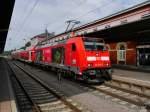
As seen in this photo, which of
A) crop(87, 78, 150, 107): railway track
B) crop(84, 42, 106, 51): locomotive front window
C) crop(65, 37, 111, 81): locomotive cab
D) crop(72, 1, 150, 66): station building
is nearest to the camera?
crop(87, 78, 150, 107): railway track

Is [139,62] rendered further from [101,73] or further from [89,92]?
[89,92]

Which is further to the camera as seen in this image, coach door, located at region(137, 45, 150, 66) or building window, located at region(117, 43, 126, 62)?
building window, located at region(117, 43, 126, 62)

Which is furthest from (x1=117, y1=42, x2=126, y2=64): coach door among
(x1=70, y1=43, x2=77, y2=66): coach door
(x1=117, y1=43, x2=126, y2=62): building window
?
(x1=70, y1=43, x2=77, y2=66): coach door

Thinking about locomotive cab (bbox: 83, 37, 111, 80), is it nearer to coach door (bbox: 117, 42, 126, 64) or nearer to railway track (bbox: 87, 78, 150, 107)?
railway track (bbox: 87, 78, 150, 107)

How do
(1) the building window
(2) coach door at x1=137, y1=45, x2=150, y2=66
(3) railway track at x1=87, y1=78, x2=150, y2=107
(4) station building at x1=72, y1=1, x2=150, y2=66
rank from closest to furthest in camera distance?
(3) railway track at x1=87, y1=78, x2=150, y2=107 → (4) station building at x1=72, y1=1, x2=150, y2=66 → (2) coach door at x1=137, y1=45, x2=150, y2=66 → (1) the building window

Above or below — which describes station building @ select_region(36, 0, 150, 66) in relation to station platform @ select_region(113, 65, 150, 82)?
above

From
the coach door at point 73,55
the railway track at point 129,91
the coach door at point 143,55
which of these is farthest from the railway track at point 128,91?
the coach door at point 143,55

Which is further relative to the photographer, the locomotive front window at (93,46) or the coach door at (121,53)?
the coach door at (121,53)

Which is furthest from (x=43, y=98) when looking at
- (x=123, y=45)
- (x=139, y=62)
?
(x=123, y=45)

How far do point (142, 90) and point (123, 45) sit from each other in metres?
15.9

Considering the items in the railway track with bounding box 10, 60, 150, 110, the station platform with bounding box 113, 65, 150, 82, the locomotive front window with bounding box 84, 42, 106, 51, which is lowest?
the railway track with bounding box 10, 60, 150, 110

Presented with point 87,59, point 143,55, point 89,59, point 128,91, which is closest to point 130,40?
point 143,55

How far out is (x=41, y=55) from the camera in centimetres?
2684

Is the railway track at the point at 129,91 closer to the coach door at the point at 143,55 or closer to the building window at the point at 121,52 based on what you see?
the coach door at the point at 143,55
